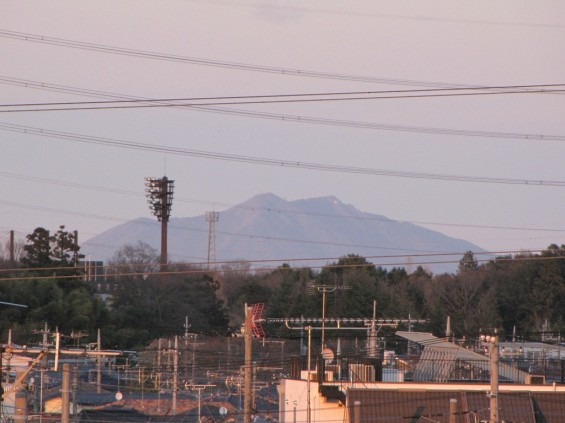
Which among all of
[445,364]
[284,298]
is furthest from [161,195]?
[445,364]

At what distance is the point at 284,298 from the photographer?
210ft

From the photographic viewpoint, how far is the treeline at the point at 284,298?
2026 inches

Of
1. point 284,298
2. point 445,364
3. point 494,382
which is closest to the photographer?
point 494,382

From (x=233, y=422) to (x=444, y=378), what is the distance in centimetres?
979

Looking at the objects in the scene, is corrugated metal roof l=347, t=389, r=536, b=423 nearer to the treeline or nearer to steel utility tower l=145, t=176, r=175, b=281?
the treeline

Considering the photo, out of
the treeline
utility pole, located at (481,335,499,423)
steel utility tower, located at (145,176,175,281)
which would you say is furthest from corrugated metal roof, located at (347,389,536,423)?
steel utility tower, located at (145,176,175,281)

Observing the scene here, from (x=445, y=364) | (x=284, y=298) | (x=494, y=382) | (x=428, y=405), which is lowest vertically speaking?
(x=428, y=405)

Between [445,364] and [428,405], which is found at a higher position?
[445,364]

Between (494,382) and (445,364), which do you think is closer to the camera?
(494,382)

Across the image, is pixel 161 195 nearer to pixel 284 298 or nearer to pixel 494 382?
pixel 284 298

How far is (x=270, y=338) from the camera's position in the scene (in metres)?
54.7

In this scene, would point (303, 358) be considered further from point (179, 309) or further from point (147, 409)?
point (179, 309)

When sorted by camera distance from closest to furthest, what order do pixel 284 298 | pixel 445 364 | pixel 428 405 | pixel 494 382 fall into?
pixel 494 382 < pixel 428 405 < pixel 445 364 < pixel 284 298

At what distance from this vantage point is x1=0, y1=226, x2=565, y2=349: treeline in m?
51.5
